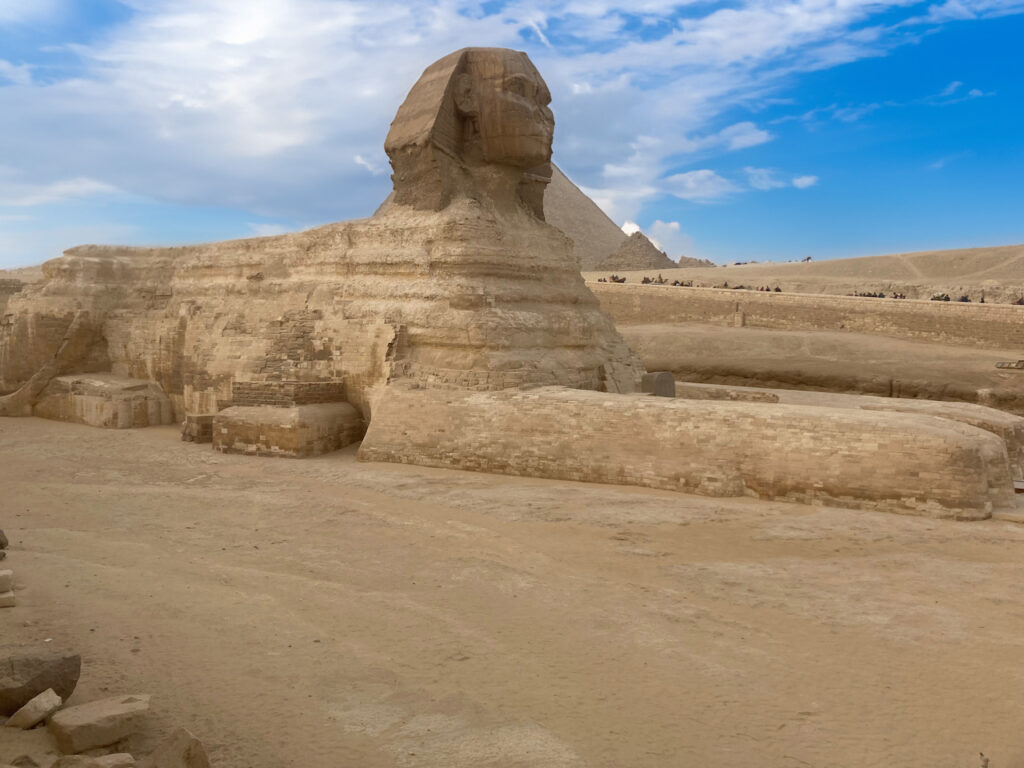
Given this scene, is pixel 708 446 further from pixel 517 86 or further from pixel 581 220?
pixel 581 220

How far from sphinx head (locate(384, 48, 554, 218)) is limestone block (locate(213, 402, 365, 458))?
2.78 meters

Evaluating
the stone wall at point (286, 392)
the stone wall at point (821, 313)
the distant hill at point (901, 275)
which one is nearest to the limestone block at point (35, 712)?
the stone wall at point (286, 392)

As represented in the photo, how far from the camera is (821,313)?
1983 cm

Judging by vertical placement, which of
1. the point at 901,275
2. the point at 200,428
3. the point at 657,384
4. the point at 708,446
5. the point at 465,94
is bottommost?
the point at 200,428

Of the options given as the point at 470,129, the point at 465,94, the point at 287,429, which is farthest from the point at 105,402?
the point at 465,94

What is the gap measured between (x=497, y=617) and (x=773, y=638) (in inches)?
59.1

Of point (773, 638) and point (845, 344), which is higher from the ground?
point (845, 344)

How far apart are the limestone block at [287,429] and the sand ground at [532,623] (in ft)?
5.33

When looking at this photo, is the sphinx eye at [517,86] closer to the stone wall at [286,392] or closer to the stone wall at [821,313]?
the stone wall at [286,392]

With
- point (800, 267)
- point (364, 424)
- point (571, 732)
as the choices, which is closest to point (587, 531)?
point (571, 732)

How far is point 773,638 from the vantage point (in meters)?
4.27

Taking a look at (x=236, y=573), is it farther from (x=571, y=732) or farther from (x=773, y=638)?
(x=773, y=638)

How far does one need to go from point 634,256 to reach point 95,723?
34.4 metres

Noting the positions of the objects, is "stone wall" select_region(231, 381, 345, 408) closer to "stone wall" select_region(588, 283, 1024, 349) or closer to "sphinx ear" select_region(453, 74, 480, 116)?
"sphinx ear" select_region(453, 74, 480, 116)
